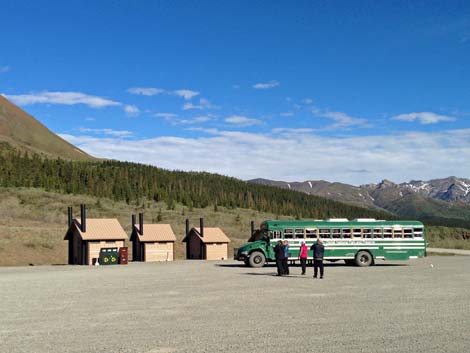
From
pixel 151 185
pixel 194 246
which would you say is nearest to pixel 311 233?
pixel 194 246

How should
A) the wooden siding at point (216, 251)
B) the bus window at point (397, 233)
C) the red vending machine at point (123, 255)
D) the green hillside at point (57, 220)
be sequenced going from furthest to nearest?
the wooden siding at point (216, 251), the green hillside at point (57, 220), the red vending machine at point (123, 255), the bus window at point (397, 233)

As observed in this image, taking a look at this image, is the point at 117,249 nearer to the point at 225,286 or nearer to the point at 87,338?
the point at 225,286

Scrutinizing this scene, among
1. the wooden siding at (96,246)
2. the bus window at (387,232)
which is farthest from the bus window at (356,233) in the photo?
the wooden siding at (96,246)

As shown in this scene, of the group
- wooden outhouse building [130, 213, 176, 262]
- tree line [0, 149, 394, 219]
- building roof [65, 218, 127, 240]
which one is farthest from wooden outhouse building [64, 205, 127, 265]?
tree line [0, 149, 394, 219]

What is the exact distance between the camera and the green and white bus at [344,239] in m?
35.5

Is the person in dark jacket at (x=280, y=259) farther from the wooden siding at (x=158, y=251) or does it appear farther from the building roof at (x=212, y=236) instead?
the building roof at (x=212, y=236)

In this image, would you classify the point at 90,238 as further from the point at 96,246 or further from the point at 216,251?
the point at 216,251

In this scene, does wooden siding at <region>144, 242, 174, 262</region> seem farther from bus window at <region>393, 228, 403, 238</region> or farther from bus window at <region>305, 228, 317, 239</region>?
bus window at <region>393, 228, 403, 238</region>

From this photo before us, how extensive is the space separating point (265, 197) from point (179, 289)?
142 m

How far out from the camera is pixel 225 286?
2273 centimetres

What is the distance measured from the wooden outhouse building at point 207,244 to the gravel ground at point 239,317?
101ft

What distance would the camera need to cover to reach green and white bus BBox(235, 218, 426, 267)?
35500 millimetres

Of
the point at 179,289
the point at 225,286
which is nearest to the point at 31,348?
the point at 179,289

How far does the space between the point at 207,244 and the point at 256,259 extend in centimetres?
2004
